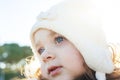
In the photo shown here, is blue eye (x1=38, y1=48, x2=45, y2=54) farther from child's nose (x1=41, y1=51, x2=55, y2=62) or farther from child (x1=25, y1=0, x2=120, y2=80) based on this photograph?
child's nose (x1=41, y1=51, x2=55, y2=62)

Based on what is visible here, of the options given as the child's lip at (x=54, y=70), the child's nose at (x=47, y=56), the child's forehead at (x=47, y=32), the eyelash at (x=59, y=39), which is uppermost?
the child's forehead at (x=47, y=32)

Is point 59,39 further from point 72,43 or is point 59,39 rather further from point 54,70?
point 54,70

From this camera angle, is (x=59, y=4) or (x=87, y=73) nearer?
(x=87, y=73)

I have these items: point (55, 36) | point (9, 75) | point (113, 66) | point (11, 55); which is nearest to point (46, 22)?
point (55, 36)

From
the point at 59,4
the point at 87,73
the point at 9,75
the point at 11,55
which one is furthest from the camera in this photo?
the point at 11,55

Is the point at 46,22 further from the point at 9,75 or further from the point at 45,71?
the point at 9,75

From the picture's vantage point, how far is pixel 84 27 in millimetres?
2436

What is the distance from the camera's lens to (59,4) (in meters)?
2.57

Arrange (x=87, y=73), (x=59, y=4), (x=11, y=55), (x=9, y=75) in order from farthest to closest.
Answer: (x=11, y=55), (x=9, y=75), (x=59, y=4), (x=87, y=73)

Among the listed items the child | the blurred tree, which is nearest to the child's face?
the child

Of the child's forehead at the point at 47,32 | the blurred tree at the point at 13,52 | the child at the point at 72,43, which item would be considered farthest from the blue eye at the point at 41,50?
the blurred tree at the point at 13,52

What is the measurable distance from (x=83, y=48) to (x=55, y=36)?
17cm

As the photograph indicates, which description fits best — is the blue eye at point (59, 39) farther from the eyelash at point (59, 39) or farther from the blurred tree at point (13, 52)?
the blurred tree at point (13, 52)

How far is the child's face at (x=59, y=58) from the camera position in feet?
7.63
